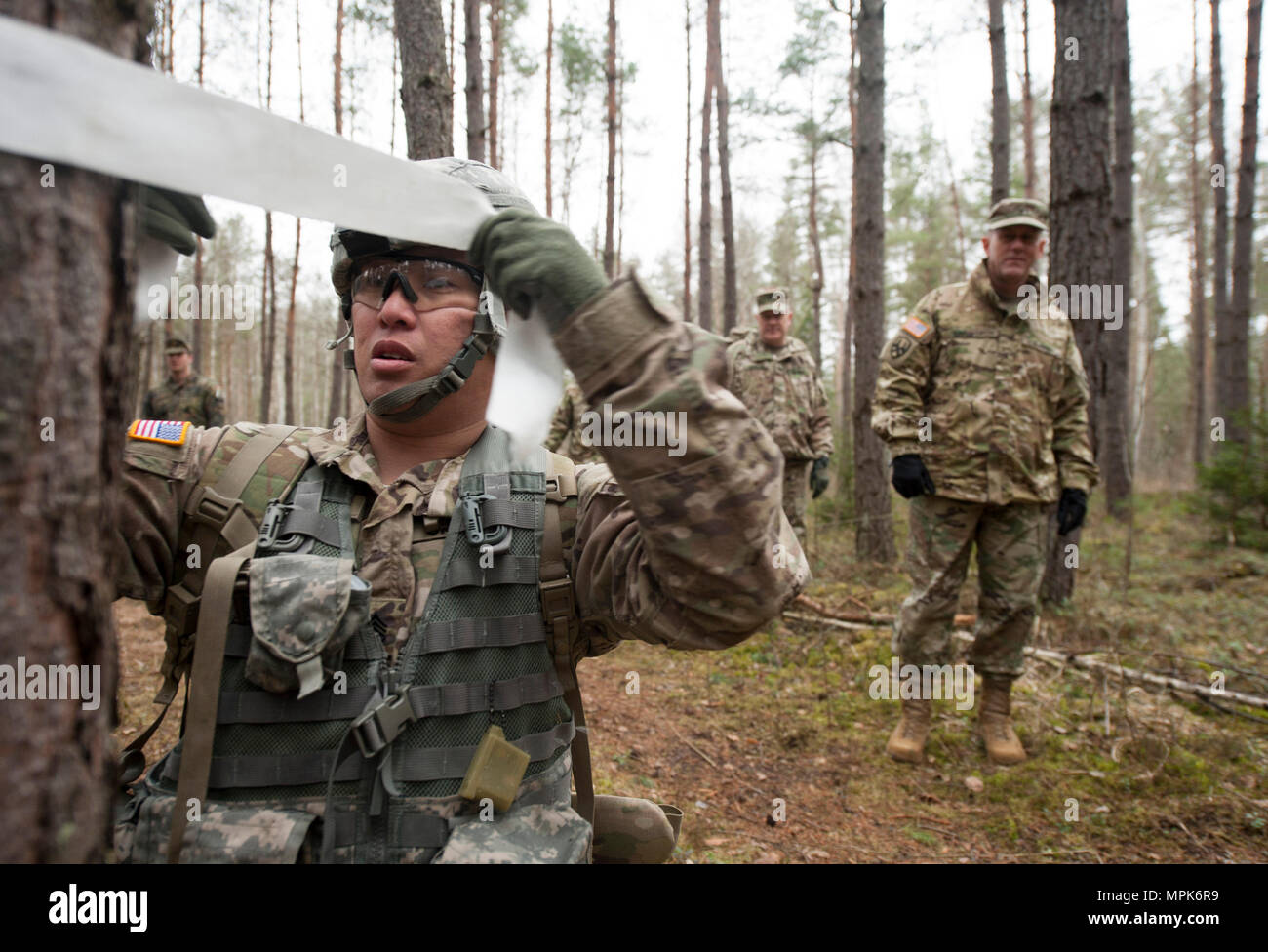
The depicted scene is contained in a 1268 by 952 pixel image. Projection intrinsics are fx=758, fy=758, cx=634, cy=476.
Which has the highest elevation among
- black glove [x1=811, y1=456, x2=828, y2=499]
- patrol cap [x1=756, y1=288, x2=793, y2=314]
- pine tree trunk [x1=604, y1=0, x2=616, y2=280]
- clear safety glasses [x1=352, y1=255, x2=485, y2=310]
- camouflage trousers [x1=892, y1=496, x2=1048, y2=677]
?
pine tree trunk [x1=604, y1=0, x2=616, y2=280]

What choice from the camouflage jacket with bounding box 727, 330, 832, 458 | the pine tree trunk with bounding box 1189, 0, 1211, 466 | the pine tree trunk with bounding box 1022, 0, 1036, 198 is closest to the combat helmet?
the camouflage jacket with bounding box 727, 330, 832, 458

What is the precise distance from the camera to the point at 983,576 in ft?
14.1

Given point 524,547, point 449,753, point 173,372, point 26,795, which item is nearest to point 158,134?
point 26,795

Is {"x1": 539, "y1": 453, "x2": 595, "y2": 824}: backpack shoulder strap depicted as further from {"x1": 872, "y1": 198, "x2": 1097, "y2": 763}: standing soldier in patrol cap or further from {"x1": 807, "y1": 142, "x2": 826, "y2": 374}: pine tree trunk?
{"x1": 807, "y1": 142, "x2": 826, "y2": 374}: pine tree trunk

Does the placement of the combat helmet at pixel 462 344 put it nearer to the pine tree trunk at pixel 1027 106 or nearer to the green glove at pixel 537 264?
the green glove at pixel 537 264

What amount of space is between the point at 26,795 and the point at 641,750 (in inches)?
153

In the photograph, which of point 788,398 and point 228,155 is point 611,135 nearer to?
point 788,398

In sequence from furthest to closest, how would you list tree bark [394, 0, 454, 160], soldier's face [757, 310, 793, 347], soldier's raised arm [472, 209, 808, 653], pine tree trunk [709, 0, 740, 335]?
1. pine tree trunk [709, 0, 740, 335]
2. soldier's face [757, 310, 793, 347]
3. tree bark [394, 0, 454, 160]
4. soldier's raised arm [472, 209, 808, 653]

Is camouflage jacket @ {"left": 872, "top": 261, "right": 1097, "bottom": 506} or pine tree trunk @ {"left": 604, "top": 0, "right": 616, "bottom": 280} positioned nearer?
camouflage jacket @ {"left": 872, "top": 261, "right": 1097, "bottom": 506}

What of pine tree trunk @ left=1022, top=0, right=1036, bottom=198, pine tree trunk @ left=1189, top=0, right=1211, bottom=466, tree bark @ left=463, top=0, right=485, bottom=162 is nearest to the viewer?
tree bark @ left=463, top=0, right=485, bottom=162

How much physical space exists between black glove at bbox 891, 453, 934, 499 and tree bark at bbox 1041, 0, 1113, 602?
257 centimetres

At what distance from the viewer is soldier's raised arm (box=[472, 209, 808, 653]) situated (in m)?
1.29
